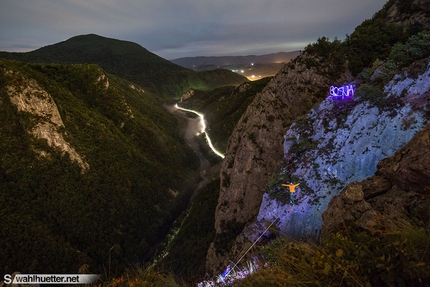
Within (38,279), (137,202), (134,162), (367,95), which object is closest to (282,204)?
(367,95)

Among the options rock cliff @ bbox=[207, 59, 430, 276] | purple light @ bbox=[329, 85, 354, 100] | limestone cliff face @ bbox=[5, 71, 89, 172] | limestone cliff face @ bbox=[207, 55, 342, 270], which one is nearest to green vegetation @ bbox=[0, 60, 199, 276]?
limestone cliff face @ bbox=[5, 71, 89, 172]

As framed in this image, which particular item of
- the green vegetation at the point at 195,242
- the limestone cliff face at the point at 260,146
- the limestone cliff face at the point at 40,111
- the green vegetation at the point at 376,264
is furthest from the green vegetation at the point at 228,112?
the green vegetation at the point at 376,264

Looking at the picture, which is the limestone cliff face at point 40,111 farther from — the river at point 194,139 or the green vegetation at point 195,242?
the river at point 194,139

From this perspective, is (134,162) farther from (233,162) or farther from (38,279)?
(38,279)

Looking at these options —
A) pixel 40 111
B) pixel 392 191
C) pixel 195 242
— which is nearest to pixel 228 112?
pixel 40 111

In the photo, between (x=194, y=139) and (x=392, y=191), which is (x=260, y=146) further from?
(x=194, y=139)
